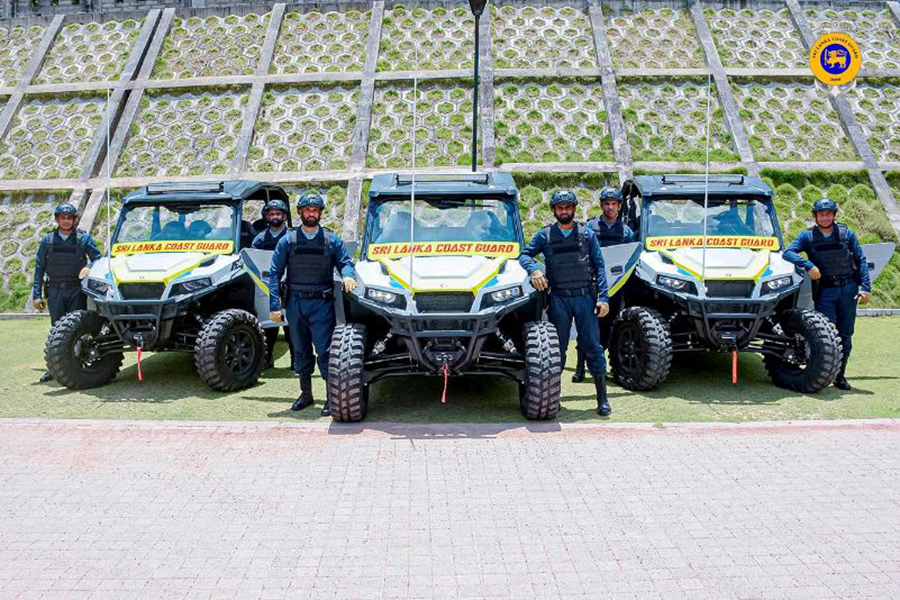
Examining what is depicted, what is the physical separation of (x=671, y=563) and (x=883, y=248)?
245 inches

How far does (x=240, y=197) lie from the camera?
30.4ft

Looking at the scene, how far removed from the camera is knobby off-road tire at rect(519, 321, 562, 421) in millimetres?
6555

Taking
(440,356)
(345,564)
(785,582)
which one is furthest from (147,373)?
(785,582)

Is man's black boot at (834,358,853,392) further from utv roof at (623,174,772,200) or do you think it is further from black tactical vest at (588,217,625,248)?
black tactical vest at (588,217,625,248)

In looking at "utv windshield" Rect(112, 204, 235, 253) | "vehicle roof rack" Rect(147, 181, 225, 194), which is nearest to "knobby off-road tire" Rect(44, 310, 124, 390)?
"utv windshield" Rect(112, 204, 235, 253)

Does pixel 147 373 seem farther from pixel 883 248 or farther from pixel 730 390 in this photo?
pixel 883 248

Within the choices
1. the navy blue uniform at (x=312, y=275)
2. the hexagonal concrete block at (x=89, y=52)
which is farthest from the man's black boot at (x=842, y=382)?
the hexagonal concrete block at (x=89, y=52)

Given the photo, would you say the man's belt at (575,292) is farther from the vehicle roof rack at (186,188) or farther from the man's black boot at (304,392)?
the vehicle roof rack at (186,188)

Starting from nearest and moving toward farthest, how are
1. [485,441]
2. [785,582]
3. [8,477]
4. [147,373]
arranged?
[785,582] < [8,477] < [485,441] < [147,373]

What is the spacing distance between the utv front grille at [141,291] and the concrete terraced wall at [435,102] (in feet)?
26.7

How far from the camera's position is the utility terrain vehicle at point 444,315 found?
6.57 meters

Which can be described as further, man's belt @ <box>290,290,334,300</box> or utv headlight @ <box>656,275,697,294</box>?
utv headlight @ <box>656,275,697,294</box>

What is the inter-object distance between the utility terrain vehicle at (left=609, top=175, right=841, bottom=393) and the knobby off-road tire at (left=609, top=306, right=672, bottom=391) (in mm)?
11

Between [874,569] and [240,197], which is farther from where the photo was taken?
[240,197]
